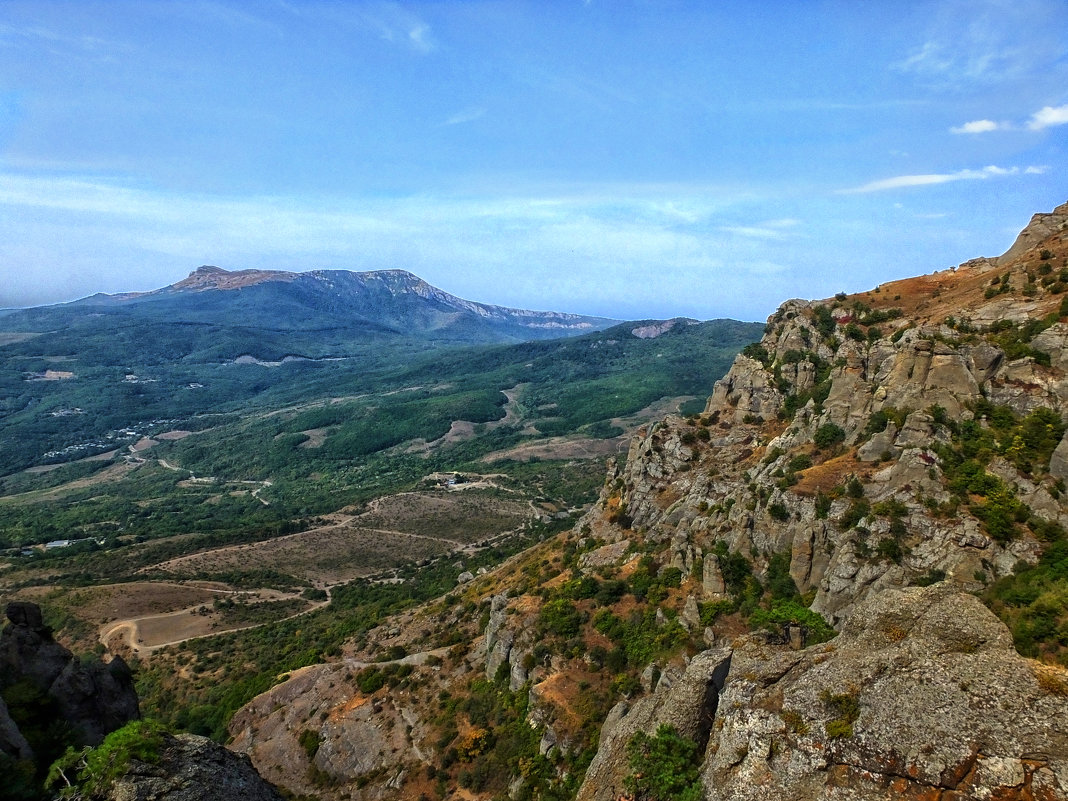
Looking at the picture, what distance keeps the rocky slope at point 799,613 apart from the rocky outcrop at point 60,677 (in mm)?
15105

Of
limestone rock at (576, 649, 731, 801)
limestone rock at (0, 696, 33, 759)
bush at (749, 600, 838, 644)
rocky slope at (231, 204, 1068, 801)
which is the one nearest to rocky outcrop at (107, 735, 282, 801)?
limestone rock at (0, 696, 33, 759)

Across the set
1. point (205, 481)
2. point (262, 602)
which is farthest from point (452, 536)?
point (205, 481)

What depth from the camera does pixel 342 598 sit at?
254ft

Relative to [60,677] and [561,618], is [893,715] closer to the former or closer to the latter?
[561,618]

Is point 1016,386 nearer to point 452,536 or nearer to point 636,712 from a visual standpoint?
point 636,712

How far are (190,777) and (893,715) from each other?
19046mm

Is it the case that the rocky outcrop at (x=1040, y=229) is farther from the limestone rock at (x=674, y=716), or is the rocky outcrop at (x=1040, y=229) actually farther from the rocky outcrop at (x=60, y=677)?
the rocky outcrop at (x=60, y=677)

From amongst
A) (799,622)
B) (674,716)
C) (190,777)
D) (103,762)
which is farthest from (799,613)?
(103,762)

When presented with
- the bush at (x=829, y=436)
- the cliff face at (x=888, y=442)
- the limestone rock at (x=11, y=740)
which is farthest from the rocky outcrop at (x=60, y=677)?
the bush at (x=829, y=436)

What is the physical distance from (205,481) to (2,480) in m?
66.7

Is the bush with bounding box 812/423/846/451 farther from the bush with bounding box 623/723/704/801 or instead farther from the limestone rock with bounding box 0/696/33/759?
the limestone rock with bounding box 0/696/33/759

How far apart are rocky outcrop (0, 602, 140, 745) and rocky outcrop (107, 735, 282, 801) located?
8476mm

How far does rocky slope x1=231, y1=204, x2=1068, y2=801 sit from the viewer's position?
12.7 m

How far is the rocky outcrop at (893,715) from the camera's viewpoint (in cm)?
1098
